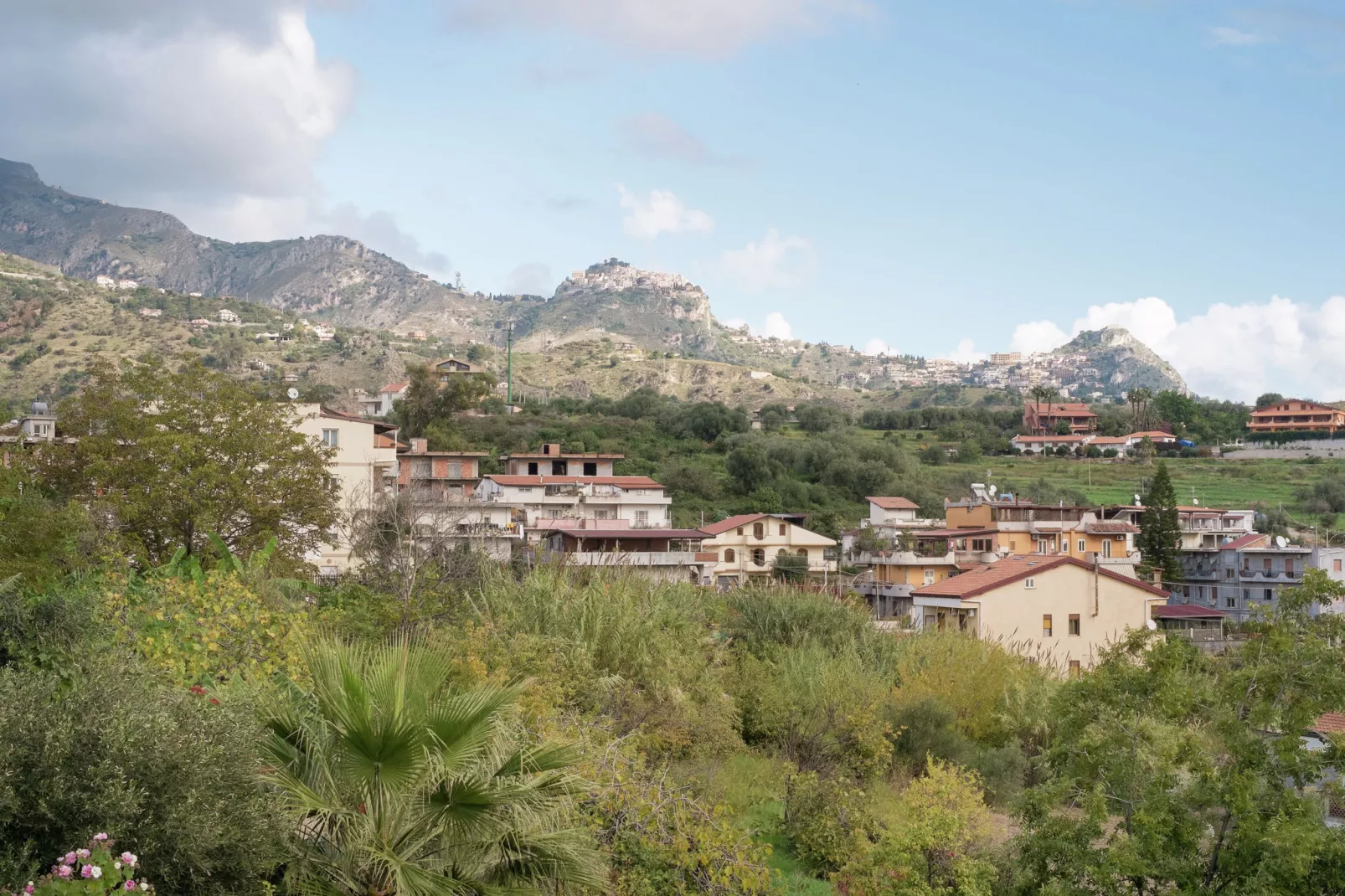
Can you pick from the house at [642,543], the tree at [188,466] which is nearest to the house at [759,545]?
the house at [642,543]

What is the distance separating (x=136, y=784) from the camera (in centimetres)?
705

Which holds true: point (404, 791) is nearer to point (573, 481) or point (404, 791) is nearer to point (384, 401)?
point (573, 481)

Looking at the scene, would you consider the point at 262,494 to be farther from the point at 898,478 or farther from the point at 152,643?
the point at 898,478

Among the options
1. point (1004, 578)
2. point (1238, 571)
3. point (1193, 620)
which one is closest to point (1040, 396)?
point (1238, 571)

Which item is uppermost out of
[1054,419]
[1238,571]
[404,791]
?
[1054,419]

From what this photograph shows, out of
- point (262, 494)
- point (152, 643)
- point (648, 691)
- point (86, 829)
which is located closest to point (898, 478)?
point (262, 494)

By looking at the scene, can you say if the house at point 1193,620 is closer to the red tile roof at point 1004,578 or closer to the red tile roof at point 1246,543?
the red tile roof at point 1004,578

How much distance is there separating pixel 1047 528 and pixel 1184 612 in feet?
28.9

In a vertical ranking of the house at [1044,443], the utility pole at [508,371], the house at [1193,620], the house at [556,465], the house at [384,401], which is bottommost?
the house at [1193,620]

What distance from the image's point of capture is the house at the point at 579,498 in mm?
59469

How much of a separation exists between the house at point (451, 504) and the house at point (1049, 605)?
14346mm

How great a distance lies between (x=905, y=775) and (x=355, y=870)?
14.5 meters

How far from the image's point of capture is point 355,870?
8.21 meters

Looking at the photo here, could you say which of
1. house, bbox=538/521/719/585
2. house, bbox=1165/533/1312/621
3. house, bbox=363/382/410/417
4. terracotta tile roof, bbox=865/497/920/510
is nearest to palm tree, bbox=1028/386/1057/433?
house, bbox=1165/533/1312/621
